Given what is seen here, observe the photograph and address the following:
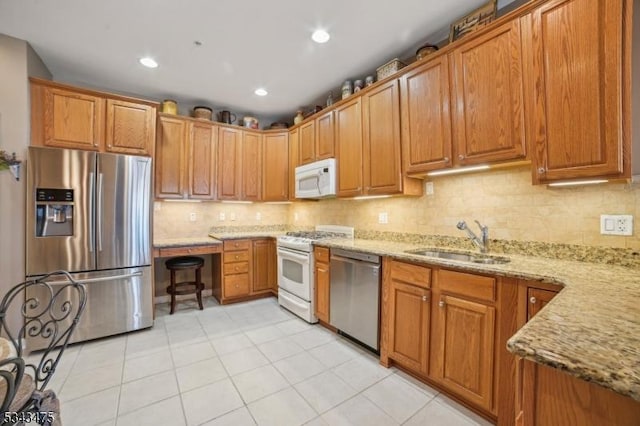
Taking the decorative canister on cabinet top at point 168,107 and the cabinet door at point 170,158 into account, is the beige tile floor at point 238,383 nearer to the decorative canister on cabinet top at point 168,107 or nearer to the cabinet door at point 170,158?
the cabinet door at point 170,158

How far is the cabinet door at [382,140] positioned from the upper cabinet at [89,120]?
2.29 metres

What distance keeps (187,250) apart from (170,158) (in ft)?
3.81

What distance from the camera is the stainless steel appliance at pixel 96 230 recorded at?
232 cm

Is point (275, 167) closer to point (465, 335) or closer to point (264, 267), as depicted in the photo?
point (264, 267)

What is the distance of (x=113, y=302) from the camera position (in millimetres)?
2594

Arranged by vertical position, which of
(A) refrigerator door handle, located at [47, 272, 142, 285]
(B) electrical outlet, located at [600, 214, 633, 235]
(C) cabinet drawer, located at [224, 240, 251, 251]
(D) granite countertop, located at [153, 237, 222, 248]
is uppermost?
(B) electrical outlet, located at [600, 214, 633, 235]

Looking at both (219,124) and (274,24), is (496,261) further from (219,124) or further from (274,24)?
(219,124)

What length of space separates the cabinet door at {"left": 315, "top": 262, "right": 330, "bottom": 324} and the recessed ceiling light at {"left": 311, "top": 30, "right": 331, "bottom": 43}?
6.72 ft

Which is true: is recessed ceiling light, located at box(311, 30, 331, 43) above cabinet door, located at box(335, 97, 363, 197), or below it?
above

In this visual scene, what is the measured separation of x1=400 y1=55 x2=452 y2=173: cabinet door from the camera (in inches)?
79.8

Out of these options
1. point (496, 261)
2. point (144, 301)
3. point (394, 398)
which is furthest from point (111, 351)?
point (496, 261)

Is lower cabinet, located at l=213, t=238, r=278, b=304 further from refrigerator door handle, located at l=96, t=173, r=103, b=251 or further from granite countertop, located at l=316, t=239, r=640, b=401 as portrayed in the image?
granite countertop, located at l=316, t=239, r=640, b=401

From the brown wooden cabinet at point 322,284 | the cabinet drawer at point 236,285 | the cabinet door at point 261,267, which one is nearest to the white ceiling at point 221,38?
the brown wooden cabinet at point 322,284

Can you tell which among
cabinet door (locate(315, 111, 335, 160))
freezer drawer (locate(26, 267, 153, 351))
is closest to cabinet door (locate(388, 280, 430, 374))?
cabinet door (locate(315, 111, 335, 160))
